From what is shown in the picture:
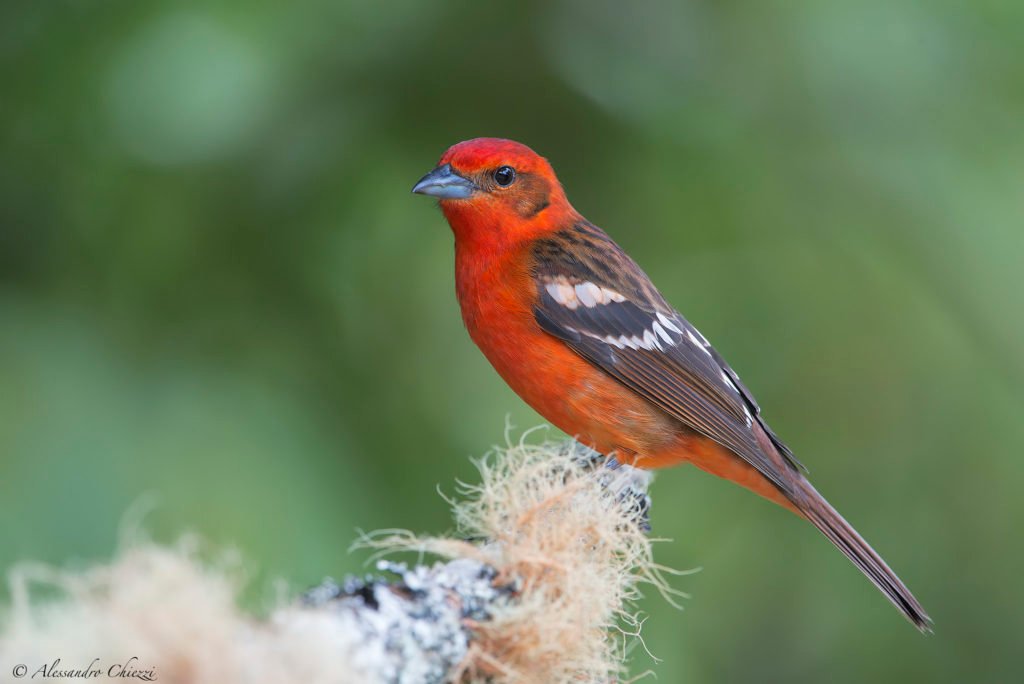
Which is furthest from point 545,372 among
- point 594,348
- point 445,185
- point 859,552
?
point 859,552

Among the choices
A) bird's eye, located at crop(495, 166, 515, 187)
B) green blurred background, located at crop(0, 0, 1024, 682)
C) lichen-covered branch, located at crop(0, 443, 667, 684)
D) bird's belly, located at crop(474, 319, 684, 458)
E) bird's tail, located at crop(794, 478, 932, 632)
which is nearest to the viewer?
lichen-covered branch, located at crop(0, 443, 667, 684)

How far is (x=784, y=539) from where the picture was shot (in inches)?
145

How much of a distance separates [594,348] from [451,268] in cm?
76

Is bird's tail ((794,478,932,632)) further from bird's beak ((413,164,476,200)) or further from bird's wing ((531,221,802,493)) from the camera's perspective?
bird's beak ((413,164,476,200))

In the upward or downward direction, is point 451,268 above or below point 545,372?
above

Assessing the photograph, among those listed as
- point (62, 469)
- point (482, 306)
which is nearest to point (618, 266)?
point (482, 306)

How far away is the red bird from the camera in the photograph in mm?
3338

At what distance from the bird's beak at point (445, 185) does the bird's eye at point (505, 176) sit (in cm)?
12

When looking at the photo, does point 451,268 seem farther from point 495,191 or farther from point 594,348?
point 594,348

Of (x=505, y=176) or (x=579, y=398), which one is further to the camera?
(x=505, y=176)

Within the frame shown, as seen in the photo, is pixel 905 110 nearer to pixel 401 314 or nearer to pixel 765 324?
pixel 765 324

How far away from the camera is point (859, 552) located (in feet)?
10.9

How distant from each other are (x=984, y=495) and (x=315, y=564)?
2.42 m

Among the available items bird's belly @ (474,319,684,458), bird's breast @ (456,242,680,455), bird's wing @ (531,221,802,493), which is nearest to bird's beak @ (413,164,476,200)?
bird's breast @ (456,242,680,455)
